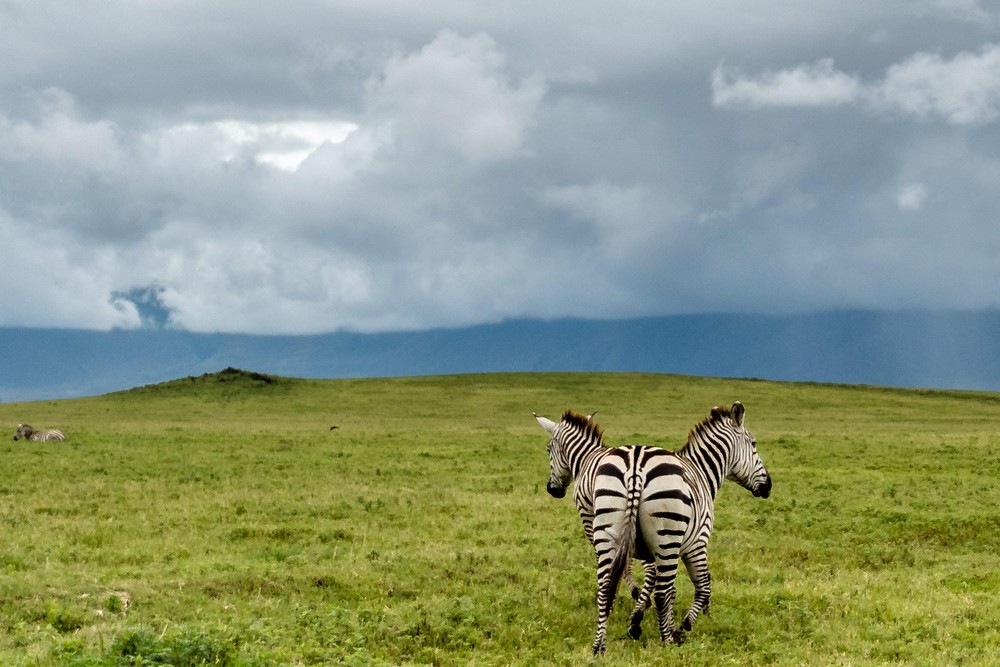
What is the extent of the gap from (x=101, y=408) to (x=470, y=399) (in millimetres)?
30577

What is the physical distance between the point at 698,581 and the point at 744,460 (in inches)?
92.3

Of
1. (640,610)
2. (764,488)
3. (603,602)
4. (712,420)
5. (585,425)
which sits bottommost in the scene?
(640,610)

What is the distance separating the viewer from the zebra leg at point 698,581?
511 inches

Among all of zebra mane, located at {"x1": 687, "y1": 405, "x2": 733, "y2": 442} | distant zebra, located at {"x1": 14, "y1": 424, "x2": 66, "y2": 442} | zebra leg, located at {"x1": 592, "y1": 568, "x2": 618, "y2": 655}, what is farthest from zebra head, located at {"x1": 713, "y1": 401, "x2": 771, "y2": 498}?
distant zebra, located at {"x1": 14, "y1": 424, "x2": 66, "y2": 442}

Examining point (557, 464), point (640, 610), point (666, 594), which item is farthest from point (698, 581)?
point (557, 464)

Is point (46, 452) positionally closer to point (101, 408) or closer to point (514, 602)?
point (514, 602)

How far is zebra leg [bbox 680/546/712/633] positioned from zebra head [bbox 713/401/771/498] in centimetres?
196

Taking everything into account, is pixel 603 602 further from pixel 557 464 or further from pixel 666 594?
pixel 557 464

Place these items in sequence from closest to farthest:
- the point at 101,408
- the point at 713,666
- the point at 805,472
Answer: the point at 713,666 < the point at 805,472 < the point at 101,408

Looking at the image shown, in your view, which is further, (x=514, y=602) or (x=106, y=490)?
(x=106, y=490)

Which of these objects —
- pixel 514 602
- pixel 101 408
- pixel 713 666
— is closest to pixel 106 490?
pixel 514 602

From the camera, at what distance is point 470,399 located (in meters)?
84.6

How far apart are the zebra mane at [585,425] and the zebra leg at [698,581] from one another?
7.57 feet

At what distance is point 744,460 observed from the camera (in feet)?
48.3
